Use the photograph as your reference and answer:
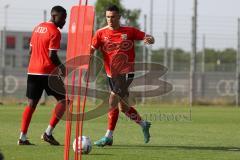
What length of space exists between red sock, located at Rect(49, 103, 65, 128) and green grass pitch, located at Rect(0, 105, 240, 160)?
1.25 feet

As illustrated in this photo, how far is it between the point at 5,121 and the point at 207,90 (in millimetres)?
19297

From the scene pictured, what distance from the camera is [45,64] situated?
11438mm

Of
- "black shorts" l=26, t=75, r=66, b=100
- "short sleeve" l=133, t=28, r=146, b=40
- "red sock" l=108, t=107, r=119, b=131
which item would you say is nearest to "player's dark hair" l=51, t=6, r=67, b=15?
"black shorts" l=26, t=75, r=66, b=100

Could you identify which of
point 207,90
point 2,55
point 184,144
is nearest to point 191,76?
point 207,90

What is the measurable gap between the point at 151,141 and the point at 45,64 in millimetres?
2361

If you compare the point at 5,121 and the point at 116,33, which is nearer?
the point at 116,33

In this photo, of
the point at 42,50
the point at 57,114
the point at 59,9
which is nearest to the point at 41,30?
the point at 42,50

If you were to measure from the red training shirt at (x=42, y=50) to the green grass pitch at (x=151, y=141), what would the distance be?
1234 millimetres

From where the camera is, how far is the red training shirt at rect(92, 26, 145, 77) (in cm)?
1165

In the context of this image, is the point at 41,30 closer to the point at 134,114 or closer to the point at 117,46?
the point at 117,46

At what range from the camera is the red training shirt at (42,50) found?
37.1 ft

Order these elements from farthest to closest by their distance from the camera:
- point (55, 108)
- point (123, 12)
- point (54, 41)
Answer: point (123, 12)
point (55, 108)
point (54, 41)

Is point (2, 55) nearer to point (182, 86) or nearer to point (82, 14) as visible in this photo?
point (182, 86)

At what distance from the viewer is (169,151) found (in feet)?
34.7
